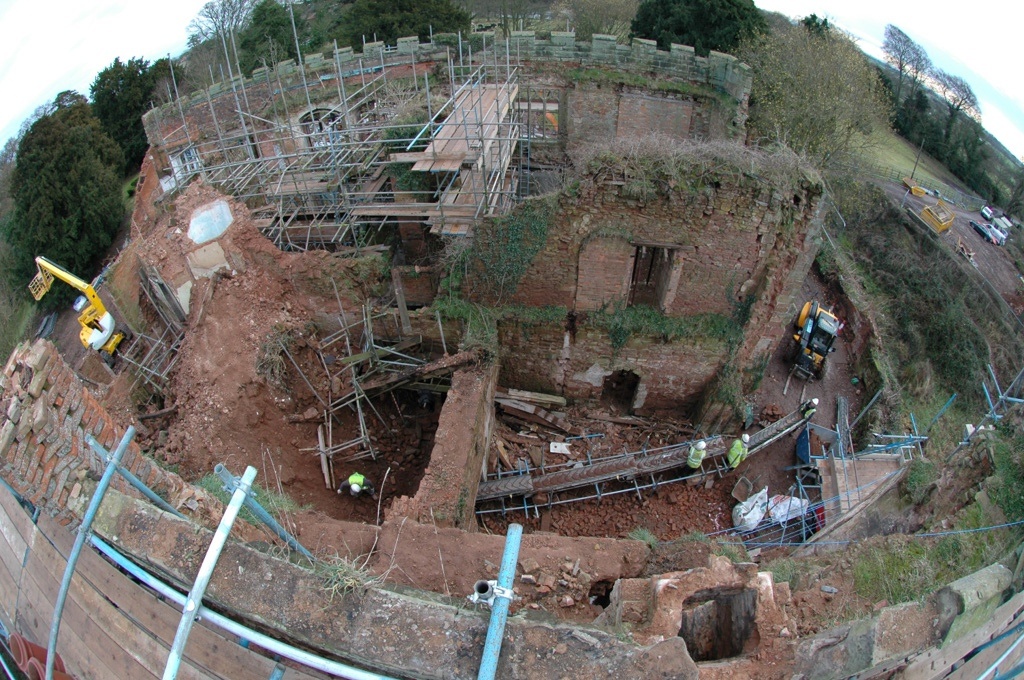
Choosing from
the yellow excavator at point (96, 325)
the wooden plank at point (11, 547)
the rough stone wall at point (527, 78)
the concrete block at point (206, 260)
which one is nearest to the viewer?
the wooden plank at point (11, 547)

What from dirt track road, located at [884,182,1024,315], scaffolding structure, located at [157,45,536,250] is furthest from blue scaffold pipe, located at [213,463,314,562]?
dirt track road, located at [884,182,1024,315]

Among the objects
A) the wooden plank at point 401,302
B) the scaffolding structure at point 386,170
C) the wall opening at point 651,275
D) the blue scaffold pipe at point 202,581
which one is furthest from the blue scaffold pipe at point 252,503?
the wall opening at point 651,275

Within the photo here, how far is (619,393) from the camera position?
10461 millimetres

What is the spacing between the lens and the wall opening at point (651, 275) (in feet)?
28.9

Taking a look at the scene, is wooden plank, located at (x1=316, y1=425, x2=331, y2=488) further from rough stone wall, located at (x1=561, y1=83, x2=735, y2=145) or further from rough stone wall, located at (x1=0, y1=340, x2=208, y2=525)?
rough stone wall, located at (x1=561, y1=83, x2=735, y2=145)

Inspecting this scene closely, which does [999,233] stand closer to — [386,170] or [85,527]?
[386,170]

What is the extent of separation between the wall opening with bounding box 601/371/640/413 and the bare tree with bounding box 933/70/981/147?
80.8 ft

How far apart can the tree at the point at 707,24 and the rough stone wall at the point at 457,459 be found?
13868 millimetres

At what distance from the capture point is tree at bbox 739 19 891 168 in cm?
1528

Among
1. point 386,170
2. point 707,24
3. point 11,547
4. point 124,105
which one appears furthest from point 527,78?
point 124,105

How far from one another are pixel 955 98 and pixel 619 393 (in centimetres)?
2567

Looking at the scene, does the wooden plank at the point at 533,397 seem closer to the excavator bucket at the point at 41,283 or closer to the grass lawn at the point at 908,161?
→ the excavator bucket at the point at 41,283

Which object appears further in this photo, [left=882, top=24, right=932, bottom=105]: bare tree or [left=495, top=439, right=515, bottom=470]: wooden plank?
[left=882, top=24, right=932, bottom=105]: bare tree

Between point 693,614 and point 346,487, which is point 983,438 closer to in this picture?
point 693,614
